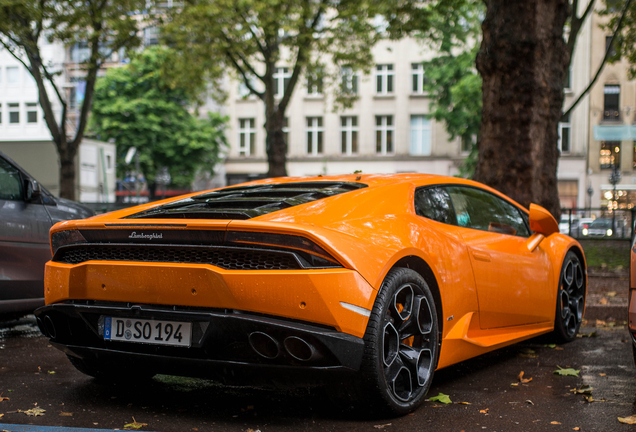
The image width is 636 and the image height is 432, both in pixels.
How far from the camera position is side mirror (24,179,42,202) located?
6.21 meters

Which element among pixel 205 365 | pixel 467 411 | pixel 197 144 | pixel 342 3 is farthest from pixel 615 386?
pixel 197 144

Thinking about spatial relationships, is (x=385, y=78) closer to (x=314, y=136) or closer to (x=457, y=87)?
(x=314, y=136)

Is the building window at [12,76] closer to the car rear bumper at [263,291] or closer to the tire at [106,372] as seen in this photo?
the tire at [106,372]

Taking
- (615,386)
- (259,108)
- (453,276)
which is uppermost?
(259,108)

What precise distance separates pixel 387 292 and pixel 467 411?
2.75ft

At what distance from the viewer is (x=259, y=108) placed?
4991 cm

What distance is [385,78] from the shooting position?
160 ft

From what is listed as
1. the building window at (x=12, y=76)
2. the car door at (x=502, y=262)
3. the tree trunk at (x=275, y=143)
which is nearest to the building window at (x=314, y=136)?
the tree trunk at (x=275, y=143)

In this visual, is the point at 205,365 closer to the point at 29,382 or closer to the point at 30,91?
the point at 29,382

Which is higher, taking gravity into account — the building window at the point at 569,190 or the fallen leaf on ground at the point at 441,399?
the fallen leaf on ground at the point at 441,399

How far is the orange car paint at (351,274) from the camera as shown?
324 cm

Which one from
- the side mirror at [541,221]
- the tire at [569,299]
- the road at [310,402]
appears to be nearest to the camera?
the road at [310,402]

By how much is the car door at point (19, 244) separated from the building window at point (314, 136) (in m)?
43.0

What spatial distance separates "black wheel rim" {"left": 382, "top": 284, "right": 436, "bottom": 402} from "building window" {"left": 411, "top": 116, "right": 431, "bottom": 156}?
44.7 m
